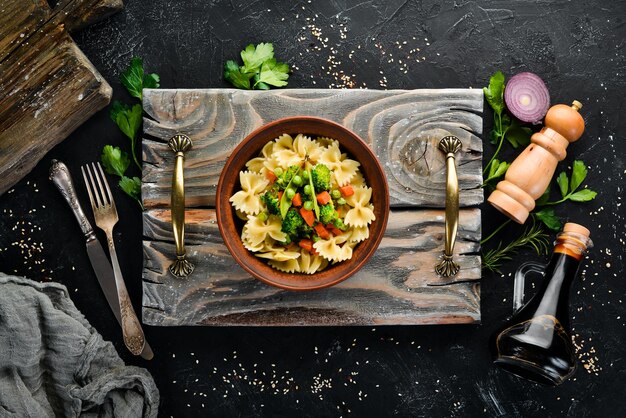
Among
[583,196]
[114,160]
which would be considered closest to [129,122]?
[114,160]

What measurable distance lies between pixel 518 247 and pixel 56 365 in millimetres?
1985

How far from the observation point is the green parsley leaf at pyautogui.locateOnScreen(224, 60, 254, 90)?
2469 millimetres

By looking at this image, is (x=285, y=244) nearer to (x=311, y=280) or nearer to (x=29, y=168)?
(x=311, y=280)

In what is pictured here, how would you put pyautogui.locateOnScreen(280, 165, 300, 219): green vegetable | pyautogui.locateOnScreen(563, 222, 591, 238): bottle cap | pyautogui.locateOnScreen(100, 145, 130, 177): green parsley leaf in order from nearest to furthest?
pyautogui.locateOnScreen(280, 165, 300, 219): green vegetable, pyautogui.locateOnScreen(563, 222, 591, 238): bottle cap, pyautogui.locateOnScreen(100, 145, 130, 177): green parsley leaf

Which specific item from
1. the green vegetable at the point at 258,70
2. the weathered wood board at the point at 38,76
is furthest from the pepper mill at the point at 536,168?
the weathered wood board at the point at 38,76

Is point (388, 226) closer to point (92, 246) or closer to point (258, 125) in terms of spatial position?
point (258, 125)

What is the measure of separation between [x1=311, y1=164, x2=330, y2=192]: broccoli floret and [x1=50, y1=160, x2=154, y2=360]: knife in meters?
1.04

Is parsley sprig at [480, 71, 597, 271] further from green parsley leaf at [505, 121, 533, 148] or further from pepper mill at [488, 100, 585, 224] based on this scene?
pepper mill at [488, 100, 585, 224]

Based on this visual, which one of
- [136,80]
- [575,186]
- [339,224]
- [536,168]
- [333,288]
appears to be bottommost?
[575,186]

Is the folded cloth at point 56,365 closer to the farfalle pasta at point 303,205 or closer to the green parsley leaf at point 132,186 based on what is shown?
the green parsley leaf at point 132,186

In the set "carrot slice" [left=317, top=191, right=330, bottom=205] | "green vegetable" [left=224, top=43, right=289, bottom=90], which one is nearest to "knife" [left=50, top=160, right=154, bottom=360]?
"green vegetable" [left=224, top=43, right=289, bottom=90]

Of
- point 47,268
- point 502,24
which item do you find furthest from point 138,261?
point 502,24

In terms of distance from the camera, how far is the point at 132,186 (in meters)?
2.48

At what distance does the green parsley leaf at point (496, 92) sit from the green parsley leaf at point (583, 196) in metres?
0.48
